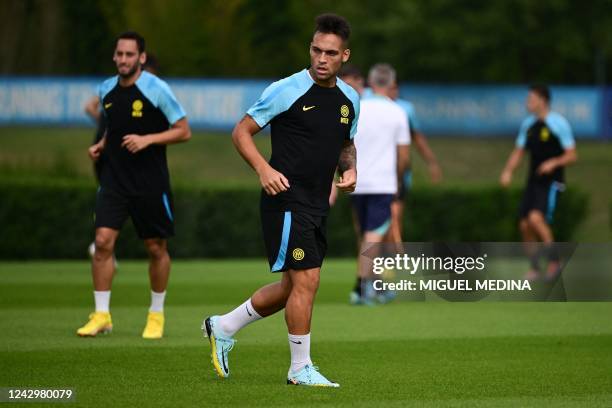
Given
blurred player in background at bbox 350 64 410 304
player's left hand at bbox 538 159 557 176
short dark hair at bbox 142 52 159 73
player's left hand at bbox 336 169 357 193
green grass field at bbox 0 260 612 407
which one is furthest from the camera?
player's left hand at bbox 538 159 557 176

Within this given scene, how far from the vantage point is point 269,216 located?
28.3 ft

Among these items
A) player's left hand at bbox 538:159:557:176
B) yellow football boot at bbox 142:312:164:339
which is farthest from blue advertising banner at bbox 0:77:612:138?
yellow football boot at bbox 142:312:164:339

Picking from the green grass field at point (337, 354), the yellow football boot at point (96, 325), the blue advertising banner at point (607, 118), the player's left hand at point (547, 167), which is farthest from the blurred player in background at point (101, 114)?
the blue advertising banner at point (607, 118)

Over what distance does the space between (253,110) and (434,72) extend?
4881 cm

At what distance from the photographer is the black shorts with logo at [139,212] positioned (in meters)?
11.2

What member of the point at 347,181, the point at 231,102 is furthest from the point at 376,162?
the point at 231,102

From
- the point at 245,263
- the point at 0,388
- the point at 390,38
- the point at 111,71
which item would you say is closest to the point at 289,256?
the point at 0,388

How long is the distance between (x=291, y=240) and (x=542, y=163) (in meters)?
9.89

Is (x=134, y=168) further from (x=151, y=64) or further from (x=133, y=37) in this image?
(x=151, y=64)

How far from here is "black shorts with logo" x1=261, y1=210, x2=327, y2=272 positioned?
8531 mm

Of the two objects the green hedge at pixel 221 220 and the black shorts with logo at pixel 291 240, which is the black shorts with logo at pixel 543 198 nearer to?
the green hedge at pixel 221 220

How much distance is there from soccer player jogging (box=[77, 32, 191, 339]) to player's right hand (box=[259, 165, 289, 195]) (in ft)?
9.67

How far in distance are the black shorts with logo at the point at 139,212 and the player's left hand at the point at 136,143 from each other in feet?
1.47

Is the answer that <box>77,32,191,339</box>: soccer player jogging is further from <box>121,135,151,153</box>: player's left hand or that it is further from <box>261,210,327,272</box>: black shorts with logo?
<box>261,210,327,272</box>: black shorts with logo
